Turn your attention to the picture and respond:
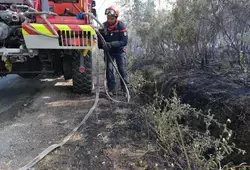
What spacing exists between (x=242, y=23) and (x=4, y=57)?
370cm

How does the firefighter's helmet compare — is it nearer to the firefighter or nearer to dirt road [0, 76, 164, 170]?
the firefighter

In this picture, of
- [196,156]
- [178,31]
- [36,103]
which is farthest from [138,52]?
[196,156]

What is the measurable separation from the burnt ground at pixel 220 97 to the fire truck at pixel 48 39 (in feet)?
4.96

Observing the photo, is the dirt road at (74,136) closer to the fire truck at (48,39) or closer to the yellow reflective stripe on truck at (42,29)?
the fire truck at (48,39)

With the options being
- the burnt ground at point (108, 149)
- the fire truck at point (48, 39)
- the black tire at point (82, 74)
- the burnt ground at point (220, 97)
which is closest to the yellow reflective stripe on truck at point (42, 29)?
the fire truck at point (48, 39)

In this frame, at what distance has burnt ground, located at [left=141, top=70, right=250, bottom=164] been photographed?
2.63 m

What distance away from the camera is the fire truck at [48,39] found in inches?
171

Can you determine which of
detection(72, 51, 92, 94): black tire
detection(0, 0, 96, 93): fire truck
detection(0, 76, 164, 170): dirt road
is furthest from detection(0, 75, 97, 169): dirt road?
detection(0, 0, 96, 93): fire truck

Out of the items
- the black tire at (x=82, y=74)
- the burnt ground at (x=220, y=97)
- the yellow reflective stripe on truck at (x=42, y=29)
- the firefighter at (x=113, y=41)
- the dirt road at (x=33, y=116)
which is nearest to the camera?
the burnt ground at (x=220, y=97)

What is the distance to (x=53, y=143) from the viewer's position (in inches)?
126

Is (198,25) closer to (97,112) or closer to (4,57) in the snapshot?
(97,112)

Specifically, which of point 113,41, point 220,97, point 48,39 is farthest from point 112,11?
point 220,97

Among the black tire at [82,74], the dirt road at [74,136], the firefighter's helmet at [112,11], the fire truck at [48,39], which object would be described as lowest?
the dirt road at [74,136]

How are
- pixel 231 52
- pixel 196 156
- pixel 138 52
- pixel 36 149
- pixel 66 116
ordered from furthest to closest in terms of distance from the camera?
1. pixel 138 52
2. pixel 231 52
3. pixel 66 116
4. pixel 36 149
5. pixel 196 156
